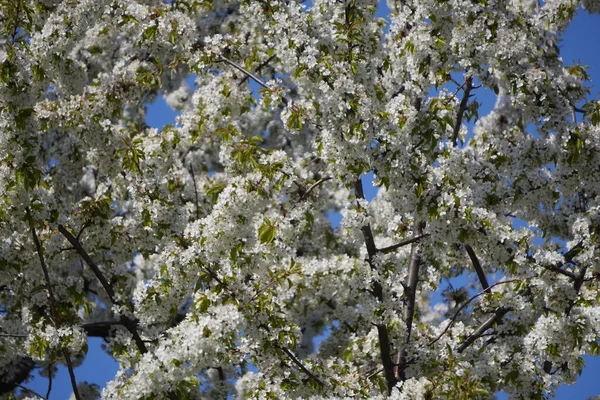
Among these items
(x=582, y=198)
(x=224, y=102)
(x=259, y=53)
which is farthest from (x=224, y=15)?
(x=582, y=198)

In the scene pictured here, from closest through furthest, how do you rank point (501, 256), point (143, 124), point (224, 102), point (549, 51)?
point (501, 256)
point (224, 102)
point (549, 51)
point (143, 124)

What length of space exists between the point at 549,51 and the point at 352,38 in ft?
9.20

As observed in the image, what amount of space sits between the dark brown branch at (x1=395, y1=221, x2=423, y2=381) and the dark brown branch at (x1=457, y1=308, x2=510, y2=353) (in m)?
0.49

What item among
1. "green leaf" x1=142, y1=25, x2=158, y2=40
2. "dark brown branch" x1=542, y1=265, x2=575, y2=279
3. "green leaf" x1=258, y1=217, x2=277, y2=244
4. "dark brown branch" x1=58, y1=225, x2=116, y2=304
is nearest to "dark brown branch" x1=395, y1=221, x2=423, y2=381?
"dark brown branch" x1=542, y1=265, x2=575, y2=279

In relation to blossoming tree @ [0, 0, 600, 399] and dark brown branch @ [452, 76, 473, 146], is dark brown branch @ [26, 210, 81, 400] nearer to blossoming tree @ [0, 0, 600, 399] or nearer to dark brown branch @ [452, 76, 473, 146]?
blossoming tree @ [0, 0, 600, 399]

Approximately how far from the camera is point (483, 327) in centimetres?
668

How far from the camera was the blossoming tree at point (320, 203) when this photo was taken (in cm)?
547

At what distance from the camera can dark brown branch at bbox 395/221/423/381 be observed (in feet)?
21.5

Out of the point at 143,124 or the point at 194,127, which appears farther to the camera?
the point at 143,124

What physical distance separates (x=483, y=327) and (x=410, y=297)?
28.6 inches

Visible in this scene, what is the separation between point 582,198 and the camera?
701 cm

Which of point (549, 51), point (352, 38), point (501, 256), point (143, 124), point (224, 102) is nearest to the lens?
point (501, 256)

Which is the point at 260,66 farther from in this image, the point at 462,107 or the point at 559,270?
the point at 559,270

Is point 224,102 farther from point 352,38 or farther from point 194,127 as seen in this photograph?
point 352,38
